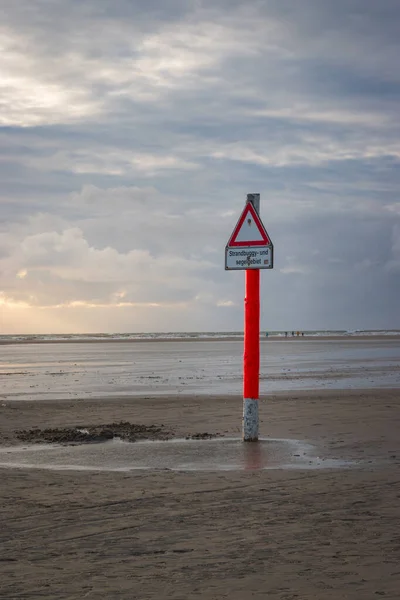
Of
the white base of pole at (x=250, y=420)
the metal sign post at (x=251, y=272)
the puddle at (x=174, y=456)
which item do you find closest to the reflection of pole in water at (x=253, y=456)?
the puddle at (x=174, y=456)


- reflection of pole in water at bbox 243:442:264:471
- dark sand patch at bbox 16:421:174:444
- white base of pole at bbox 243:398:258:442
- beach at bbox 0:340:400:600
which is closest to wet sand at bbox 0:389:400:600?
beach at bbox 0:340:400:600

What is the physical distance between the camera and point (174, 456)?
35.0 ft

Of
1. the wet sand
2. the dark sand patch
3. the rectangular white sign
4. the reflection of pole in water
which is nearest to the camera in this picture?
the wet sand

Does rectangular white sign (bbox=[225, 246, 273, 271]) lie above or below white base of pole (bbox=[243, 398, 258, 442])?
above

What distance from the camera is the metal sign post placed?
466 inches

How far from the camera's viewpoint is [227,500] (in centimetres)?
761

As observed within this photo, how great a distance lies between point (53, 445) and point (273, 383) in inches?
583

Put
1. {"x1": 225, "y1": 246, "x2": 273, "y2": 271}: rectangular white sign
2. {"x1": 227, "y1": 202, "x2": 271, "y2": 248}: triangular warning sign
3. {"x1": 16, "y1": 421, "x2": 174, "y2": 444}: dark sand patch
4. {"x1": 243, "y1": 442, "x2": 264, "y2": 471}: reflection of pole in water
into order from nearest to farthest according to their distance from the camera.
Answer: {"x1": 243, "y1": 442, "x2": 264, "y2": 471}: reflection of pole in water, {"x1": 225, "y1": 246, "x2": 273, "y2": 271}: rectangular white sign, {"x1": 227, "y1": 202, "x2": 271, "y2": 248}: triangular warning sign, {"x1": 16, "y1": 421, "x2": 174, "y2": 444}: dark sand patch

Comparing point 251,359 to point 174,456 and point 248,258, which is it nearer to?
point 248,258

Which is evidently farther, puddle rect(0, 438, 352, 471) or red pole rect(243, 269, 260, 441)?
red pole rect(243, 269, 260, 441)

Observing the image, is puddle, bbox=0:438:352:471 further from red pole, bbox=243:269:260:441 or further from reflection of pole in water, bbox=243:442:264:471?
red pole, bbox=243:269:260:441

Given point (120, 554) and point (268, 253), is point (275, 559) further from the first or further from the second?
point (268, 253)

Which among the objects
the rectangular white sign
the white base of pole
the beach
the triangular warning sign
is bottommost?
the beach

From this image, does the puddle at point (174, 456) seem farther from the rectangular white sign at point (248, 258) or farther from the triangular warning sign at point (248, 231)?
the triangular warning sign at point (248, 231)
